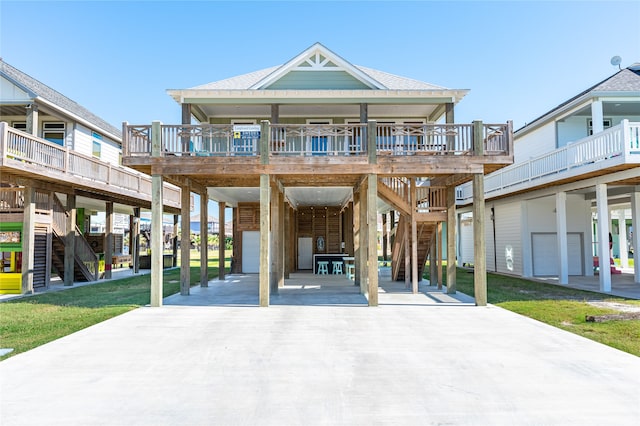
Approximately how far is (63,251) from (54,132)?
223 inches

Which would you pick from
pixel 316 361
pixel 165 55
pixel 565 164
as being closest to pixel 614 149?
pixel 565 164

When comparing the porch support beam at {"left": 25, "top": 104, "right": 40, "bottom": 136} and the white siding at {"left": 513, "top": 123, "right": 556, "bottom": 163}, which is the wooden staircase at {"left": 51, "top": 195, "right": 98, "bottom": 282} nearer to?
the porch support beam at {"left": 25, "top": 104, "right": 40, "bottom": 136}

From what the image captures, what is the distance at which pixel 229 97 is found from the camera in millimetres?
12914

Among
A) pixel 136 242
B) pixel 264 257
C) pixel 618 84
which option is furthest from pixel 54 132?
pixel 618 84

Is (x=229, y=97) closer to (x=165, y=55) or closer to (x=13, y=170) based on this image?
(x=13, y=170)

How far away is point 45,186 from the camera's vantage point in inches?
517

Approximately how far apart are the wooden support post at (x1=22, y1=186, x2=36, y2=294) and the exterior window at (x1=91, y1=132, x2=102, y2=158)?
6.58 meters

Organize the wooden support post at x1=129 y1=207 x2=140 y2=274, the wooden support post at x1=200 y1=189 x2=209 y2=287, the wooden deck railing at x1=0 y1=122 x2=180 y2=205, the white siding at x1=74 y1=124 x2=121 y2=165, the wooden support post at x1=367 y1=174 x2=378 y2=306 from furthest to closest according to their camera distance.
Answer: the wooden support post at x1=129 y1=207 x2=140 y2=274, the white siding at x1=74 y1=124 x2=121 y2=165, the wooden support post at x1=200 y1=189 x2=209 y2=287, the wooden deck railing at x1=0 y1=122 x2=180 y2=205, the wooden support post at x1=367 y1=174 x2=378 y2=306

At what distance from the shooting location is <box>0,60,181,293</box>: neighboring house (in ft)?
39.4

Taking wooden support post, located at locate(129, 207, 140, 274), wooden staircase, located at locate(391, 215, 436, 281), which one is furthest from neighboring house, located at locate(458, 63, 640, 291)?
wooden support post, located at locate(129, 207, 140, 274)

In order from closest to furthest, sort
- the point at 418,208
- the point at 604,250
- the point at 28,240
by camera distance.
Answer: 1. the point at 418,208
2. the point at 28,240
3. the point at 604,250

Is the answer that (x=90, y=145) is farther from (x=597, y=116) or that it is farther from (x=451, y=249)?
(x=597, y=116)

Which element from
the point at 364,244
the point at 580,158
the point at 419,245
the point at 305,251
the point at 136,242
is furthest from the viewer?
the point at 305,251

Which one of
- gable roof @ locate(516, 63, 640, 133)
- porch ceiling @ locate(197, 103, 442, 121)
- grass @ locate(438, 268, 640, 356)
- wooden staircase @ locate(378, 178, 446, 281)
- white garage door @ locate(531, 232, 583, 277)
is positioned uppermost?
gable roof @ locate(516, 63, 640, 133)
